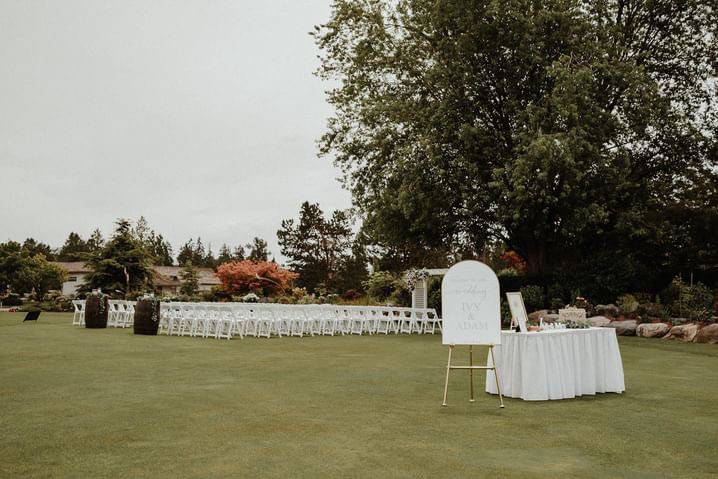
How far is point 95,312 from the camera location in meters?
20.7

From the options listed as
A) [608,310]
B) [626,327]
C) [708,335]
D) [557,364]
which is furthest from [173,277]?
[557,364]

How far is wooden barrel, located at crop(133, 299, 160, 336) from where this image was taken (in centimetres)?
1775

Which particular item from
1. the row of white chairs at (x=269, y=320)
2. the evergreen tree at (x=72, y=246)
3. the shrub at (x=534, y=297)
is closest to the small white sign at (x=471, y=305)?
the row of white chairs at (x=269, y=320)

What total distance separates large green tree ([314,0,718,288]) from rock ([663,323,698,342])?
3.61 m

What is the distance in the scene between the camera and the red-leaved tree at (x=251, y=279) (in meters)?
32.8

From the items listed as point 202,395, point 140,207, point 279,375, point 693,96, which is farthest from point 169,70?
point 140,207

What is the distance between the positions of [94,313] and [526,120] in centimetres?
1508

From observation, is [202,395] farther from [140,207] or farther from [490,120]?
[140,207]

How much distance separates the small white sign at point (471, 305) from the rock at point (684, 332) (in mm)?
10566

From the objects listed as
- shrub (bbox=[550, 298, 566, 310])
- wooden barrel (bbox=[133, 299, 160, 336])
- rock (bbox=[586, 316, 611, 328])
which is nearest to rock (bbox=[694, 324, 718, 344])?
Result: rock (bbox=[586, 316, 611, 328])

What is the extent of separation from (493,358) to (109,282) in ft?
115

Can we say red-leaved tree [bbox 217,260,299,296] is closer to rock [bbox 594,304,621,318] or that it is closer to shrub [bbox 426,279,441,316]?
shrub [bbox 426,279,441,316]

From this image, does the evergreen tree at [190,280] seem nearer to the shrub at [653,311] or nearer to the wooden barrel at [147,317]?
the wooden barrel at [147,317]

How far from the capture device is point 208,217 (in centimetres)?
4416
